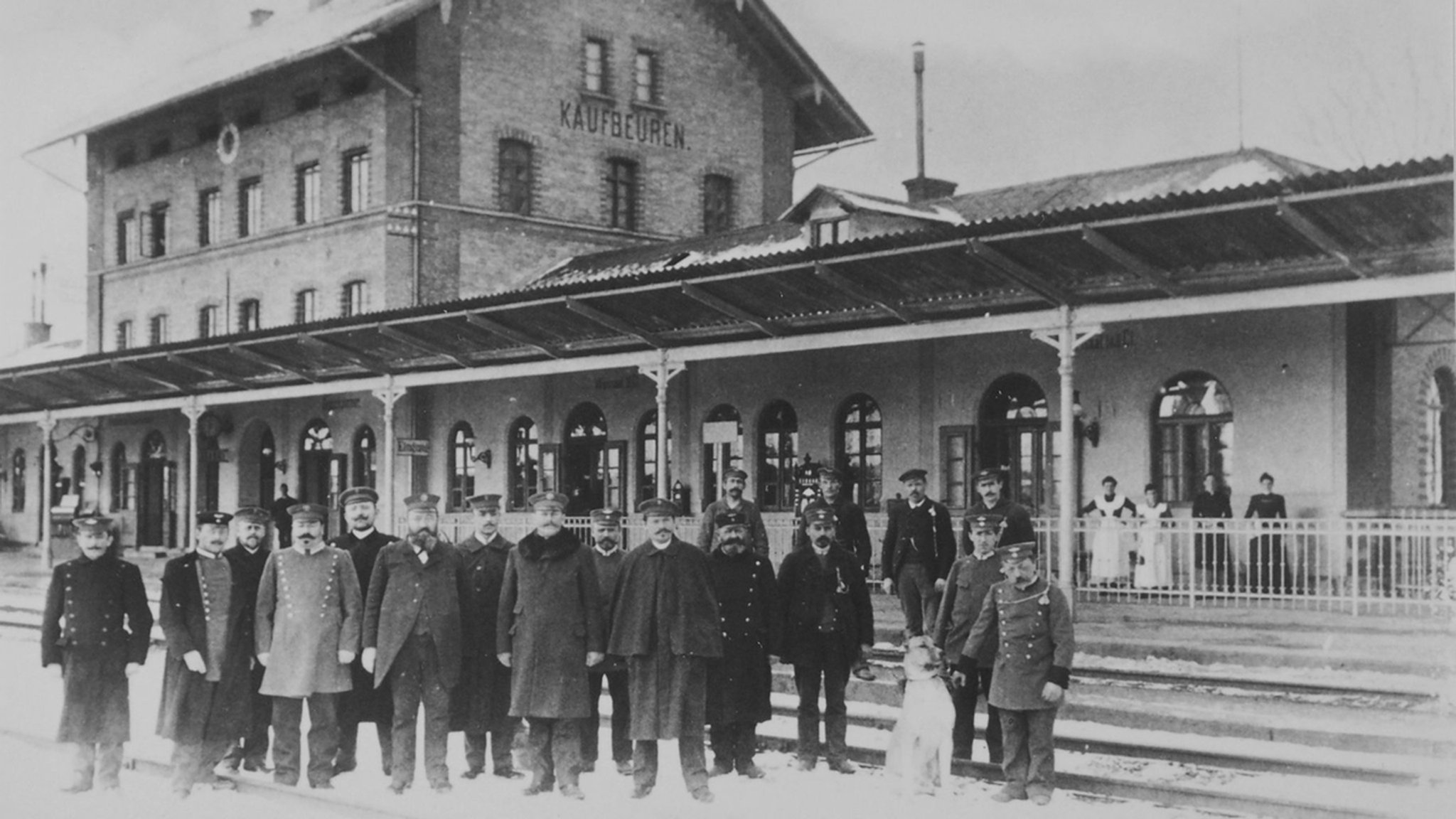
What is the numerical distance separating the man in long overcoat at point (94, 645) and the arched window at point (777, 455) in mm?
12944

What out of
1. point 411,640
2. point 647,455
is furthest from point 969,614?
point 647,455

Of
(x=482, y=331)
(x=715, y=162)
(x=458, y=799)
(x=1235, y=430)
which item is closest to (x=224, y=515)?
(x=458, y=799)

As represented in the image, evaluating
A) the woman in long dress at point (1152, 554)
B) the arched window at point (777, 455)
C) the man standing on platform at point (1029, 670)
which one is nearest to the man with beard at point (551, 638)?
the man standing on platform at point (1029, 670)

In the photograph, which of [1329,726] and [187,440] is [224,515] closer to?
[1329,726]

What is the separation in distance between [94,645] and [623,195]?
2255 centimetres

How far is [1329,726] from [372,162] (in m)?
22.3

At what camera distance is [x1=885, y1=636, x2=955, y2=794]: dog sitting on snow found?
8.44 m

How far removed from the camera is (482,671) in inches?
363

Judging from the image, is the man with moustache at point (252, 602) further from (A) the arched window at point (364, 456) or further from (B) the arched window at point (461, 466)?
(A) the arched window at point (364, 456)

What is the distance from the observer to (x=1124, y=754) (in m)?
9.53

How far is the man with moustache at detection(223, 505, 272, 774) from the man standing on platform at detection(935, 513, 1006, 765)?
14.0ft

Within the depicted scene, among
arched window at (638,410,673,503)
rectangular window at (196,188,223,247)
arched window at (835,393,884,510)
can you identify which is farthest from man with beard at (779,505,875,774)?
rectangular window at (196,188,223,247)

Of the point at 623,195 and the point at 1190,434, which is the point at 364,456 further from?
the point at 1190,434

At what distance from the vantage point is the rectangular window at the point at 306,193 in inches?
1178
